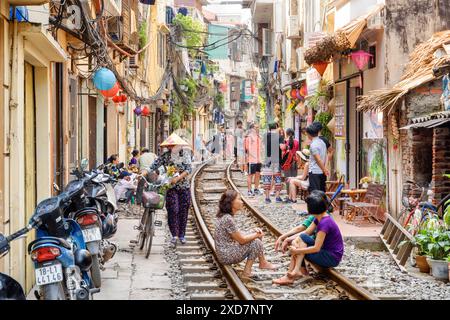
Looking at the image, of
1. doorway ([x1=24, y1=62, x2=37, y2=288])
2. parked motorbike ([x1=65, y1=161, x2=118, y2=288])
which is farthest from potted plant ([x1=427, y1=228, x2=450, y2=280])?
doorway ([x1=24, y1=62, x2=37, y2=288])

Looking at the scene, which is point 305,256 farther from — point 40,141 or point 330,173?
point 330,173

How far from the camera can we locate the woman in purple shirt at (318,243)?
9.90 meters

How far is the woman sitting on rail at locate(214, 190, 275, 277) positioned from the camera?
1024 centimetres

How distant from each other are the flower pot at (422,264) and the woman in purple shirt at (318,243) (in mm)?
1393

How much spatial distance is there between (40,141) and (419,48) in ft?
27.3

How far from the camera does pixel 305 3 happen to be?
103 ft

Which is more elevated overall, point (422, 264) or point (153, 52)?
point (153, 52)

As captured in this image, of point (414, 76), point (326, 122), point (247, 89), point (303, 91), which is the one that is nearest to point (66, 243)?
point (414, 76)

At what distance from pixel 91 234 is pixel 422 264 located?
15.7ft

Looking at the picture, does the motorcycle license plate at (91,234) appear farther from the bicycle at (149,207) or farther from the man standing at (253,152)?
the man standing at (253,152)

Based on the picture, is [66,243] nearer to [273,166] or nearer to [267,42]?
[273,166]

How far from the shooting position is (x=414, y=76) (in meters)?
15.2

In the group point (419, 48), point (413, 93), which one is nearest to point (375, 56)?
point (419, 48)

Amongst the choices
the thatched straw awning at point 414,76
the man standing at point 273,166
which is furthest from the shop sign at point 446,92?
the man standing at point 273,166
